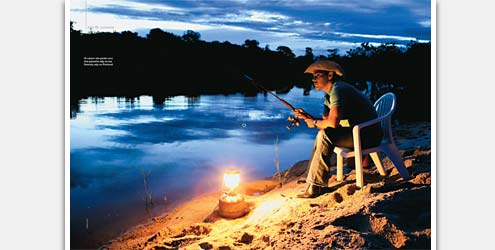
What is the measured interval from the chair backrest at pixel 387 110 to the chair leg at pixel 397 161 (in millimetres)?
88

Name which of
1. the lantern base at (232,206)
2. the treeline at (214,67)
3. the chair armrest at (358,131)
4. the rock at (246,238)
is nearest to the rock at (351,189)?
the chair armrest at (358,131)

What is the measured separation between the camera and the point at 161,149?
14.2 feet

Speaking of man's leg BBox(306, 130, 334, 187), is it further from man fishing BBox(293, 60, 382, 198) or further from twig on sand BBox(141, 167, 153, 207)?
twig on sand BBox(141, 167, 153, 207)

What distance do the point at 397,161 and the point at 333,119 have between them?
2.21ft

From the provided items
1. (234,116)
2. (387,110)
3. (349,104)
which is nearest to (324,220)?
(349,104)

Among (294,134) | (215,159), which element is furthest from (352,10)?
(215,159)

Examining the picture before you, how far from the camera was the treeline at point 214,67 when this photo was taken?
13.6 ft

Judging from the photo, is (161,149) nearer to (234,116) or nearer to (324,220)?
(234,116)

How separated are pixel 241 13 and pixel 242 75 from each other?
0.64 meters

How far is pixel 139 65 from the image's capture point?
14.5 feet

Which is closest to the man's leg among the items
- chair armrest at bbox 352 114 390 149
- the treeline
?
chair armrest at bbox 352 114 390 149

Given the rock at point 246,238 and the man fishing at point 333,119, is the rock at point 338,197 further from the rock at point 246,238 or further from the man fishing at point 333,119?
the rock at point 246,238
